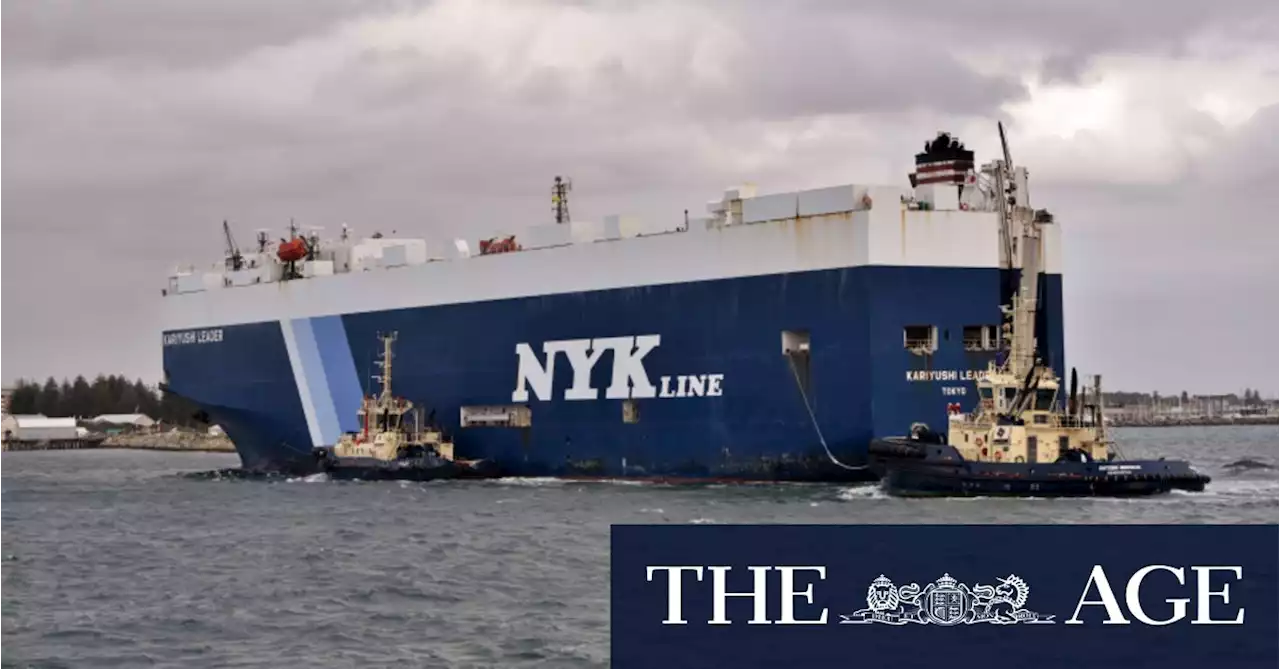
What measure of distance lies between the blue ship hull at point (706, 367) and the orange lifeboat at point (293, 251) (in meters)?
3.02

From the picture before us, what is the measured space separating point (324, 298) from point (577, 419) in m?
10.2

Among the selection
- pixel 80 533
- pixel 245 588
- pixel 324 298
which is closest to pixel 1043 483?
pixel 245 588

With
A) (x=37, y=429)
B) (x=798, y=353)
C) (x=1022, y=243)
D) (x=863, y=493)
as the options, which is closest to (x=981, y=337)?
(x=1022, y=243)

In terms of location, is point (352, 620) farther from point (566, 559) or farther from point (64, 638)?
point (566, 559)

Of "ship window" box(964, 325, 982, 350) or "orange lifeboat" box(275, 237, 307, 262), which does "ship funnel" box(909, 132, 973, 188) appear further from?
"orange lifeboat" box(275, 237, 307, 262)

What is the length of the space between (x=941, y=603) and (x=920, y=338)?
24992 millimetres

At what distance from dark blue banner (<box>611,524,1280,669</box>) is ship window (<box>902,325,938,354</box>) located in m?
22.8

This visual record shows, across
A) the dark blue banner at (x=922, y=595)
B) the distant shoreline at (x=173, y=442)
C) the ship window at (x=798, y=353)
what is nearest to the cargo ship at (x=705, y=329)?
the ship window at (x=798, y=353)

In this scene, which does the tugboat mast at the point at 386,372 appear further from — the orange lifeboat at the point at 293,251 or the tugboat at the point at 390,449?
the orange lifeboat at the point at 293,251

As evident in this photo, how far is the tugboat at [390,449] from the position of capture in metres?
46.5

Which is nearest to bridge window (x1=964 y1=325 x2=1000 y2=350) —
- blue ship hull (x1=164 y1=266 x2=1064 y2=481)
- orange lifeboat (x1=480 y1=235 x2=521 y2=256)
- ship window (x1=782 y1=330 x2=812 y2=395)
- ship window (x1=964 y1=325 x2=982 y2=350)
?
ship window (x1=964 y1=325 x2=982 y2=350)

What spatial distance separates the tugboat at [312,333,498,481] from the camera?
46469 millimetres

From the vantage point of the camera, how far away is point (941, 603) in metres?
15.2

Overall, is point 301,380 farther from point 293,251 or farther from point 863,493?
point 863,493
